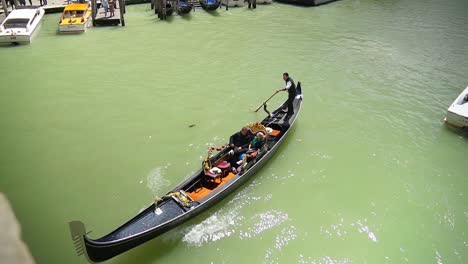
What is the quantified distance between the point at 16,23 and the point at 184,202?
17449 mm

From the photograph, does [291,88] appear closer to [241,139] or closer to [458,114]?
[241,139]

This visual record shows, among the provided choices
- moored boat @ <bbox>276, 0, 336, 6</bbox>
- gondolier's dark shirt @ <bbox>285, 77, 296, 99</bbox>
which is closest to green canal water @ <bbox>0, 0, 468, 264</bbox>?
gondolier's dark shirt @ <bbox>285, 77, 296, 99</bbox>

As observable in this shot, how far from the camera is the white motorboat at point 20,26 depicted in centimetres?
1977

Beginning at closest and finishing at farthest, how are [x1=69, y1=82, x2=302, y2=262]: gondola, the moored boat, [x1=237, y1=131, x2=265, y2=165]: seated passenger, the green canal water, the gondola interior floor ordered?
[x1=69, y1=82, x2=302, y2=262]: gondola < the green canal water < the gondola interior floor < [x1=237, y1=131, x2=265, y2=165]: seated passenger < the moored boat

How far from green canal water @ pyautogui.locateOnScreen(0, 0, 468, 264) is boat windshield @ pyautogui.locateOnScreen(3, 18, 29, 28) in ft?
3.63

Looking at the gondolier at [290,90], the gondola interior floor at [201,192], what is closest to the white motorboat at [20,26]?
the gondolier at [290,90]

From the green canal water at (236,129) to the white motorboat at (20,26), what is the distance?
1.77ft

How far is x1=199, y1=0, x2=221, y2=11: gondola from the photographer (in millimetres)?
26688

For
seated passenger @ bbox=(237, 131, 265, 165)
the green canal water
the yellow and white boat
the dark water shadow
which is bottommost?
the green canal water

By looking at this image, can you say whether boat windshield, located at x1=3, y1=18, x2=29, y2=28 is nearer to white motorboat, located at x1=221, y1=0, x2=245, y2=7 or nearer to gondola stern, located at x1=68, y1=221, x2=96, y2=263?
white motorboat, located at x1=221, y1=0, x2=245, y2=7

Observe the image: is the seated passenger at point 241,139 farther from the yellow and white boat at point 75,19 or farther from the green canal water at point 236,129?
the yellow and white boat at point 75,19

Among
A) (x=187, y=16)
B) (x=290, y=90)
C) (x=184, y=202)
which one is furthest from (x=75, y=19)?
(x=184, y=202)

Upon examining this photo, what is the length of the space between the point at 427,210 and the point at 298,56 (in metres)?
11.6

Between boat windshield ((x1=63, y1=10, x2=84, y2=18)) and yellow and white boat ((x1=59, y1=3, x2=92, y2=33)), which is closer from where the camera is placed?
yellow and white boat ((x1=59, y1=3, x2=92, y2=33))
